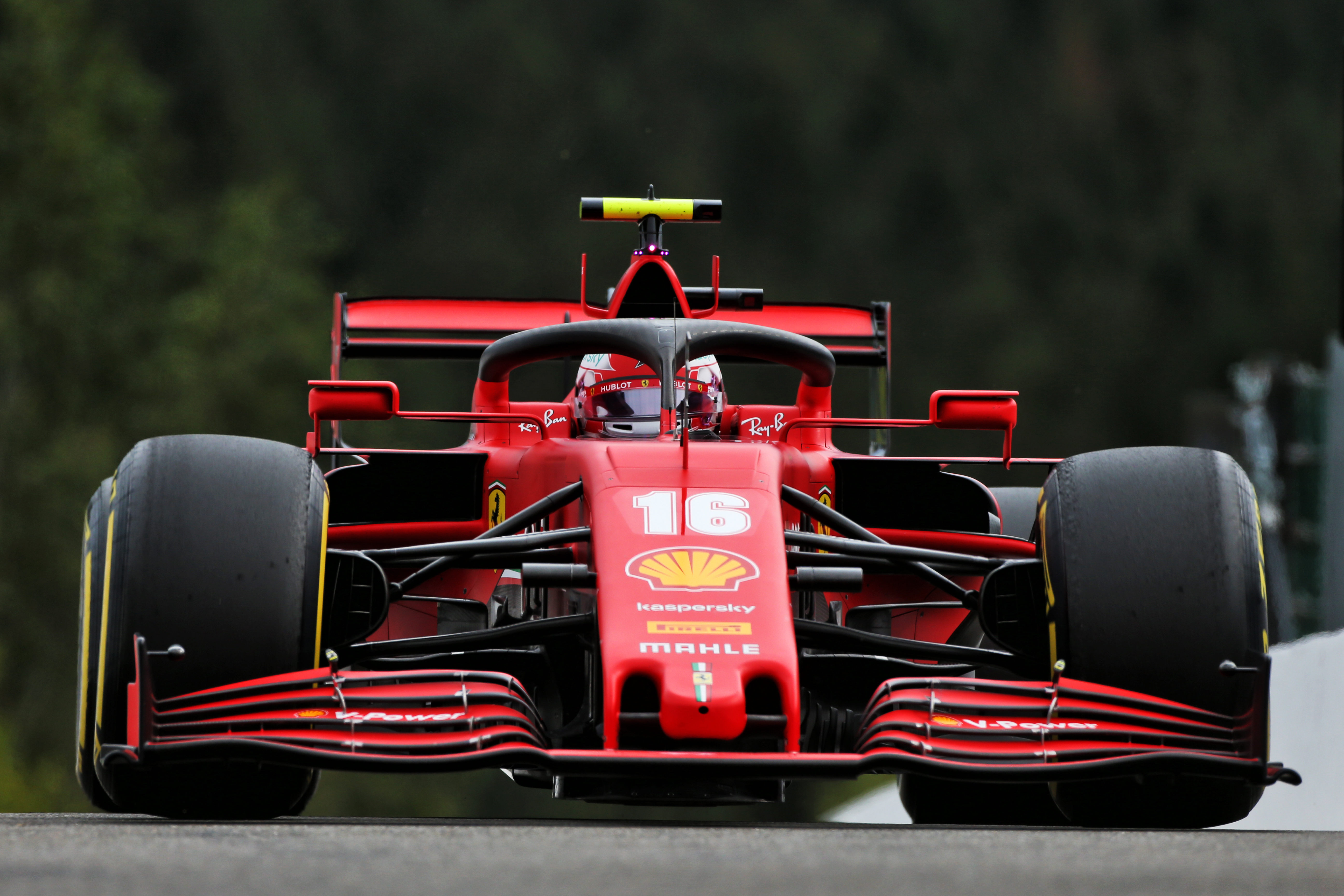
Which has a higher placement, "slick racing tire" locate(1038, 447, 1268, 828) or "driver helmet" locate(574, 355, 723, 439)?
"driver helmet" locate(574, 355, 723, 439)

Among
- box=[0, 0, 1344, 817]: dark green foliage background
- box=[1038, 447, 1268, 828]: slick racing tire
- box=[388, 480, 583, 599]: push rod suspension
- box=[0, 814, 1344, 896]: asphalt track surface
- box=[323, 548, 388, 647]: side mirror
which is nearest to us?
box=[0, 814, 1344, 896]: asphalt track surface

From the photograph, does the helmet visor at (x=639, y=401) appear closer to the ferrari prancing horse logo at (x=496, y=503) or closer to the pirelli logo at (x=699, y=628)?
the ferrari prancing horse logo at (x=496, y=503)

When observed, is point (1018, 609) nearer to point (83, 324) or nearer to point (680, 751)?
point (680, 751)

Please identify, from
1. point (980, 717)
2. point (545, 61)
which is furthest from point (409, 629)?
point (545, 61)

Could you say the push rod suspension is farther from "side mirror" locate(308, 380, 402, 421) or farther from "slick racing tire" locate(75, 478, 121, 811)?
"slick racing tire" locate(75, 478, 121, 811)

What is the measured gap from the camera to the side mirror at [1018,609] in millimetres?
5777

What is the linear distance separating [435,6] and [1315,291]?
29663 mm

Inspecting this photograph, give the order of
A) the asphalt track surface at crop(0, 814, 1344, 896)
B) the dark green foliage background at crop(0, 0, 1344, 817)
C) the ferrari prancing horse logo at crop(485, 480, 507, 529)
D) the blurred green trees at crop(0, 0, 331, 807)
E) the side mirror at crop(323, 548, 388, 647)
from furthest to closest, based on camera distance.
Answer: the dark green foliage background at crop(0, 0, 1344, 817) → the blurred green trees at crop(0, 0, 331, 807) → the ferrari prancing horse logo at crop(485, 480, 507, 529) → the side mirror at crop(323, 548, 388, 647) → the asphalt track surface at crop(0, 814, 1344, 896)

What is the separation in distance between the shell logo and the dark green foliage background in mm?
16309

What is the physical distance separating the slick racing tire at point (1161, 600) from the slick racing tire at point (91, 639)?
8.32 ft

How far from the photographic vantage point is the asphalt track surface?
3.20 metres

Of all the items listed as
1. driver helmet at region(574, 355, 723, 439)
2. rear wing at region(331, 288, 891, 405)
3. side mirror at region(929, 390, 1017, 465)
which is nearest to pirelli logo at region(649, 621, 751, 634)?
side mirror at region(929, 390, 1017, 465)

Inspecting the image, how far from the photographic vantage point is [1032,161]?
79625 mm

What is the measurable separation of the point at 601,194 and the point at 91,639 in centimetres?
4872
